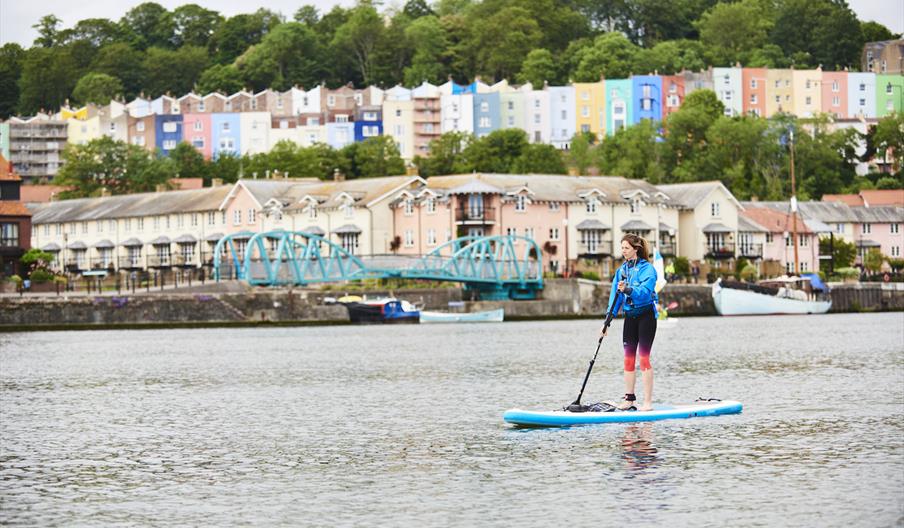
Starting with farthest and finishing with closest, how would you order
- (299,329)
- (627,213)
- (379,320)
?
(627,213), (379,320), (299,329)

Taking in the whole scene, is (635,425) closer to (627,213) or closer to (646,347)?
(646,347)

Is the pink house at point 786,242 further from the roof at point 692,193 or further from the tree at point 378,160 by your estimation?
the tree at point 378,160

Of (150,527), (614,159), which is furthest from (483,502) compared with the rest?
(614,159)

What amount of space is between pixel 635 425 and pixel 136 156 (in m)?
160

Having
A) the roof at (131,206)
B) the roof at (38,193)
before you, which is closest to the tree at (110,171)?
the roof at (38,193)

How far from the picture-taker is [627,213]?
127438 mm

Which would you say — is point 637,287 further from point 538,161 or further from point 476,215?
point 538,161

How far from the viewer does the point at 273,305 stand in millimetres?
97688

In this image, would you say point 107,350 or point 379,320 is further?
point 379,320

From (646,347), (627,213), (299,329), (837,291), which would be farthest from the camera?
(627,213)

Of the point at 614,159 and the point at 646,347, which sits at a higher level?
the point at 614,159

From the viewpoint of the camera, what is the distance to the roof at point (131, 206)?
5448 inches

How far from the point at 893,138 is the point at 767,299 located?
254ft

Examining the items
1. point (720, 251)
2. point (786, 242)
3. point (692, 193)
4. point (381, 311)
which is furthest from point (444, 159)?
point (381, 311)
